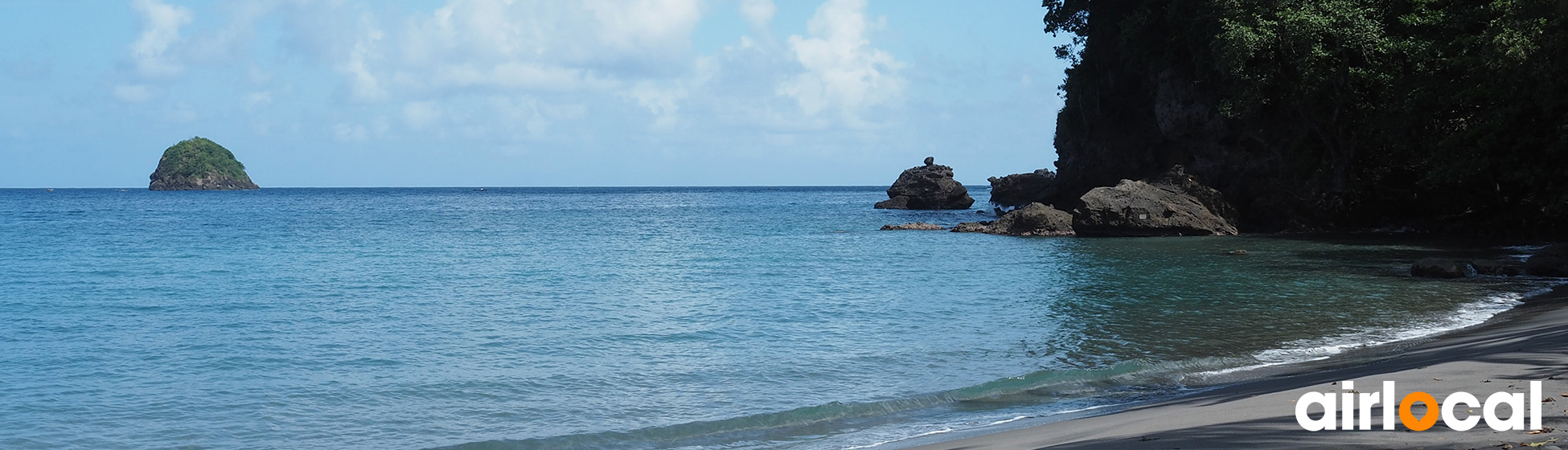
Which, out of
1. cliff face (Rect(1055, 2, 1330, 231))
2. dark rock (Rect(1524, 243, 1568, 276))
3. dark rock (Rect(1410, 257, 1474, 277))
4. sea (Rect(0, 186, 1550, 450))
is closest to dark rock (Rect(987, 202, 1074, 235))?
cliff face (Rect(1055, 2, 1330, 231))

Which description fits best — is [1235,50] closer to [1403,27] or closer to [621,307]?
[1403,27]

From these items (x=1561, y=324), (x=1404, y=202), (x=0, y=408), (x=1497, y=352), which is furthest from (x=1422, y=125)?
(x=0, y=408)

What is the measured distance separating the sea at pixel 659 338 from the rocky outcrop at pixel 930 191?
4451 centimetres

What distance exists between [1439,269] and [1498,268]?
4.34 feet

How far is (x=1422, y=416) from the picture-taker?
630cm

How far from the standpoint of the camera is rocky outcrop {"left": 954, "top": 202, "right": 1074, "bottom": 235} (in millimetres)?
38406

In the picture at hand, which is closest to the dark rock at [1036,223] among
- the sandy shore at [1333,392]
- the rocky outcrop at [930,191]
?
the sandy shore at [1333,392]

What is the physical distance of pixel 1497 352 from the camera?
9297 mm

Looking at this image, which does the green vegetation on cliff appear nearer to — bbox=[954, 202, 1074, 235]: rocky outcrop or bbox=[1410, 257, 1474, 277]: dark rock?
bbox=[1410, 257, 1474, 277]: dark rock

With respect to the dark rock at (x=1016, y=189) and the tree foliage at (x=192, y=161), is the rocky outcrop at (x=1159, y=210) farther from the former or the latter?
the tree foliage at (x=192, y=161)

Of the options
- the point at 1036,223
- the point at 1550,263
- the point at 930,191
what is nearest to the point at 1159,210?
the point at 1036,223

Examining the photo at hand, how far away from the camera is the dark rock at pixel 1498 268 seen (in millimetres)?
20047

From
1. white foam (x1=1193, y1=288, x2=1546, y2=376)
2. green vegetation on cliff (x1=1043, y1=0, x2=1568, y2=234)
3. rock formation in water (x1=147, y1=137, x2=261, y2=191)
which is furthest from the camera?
rock formation in water (x1=147, y1=137, x2=261, y2=191)

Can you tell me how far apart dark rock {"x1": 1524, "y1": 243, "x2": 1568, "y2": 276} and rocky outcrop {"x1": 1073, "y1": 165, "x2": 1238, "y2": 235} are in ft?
51.4
